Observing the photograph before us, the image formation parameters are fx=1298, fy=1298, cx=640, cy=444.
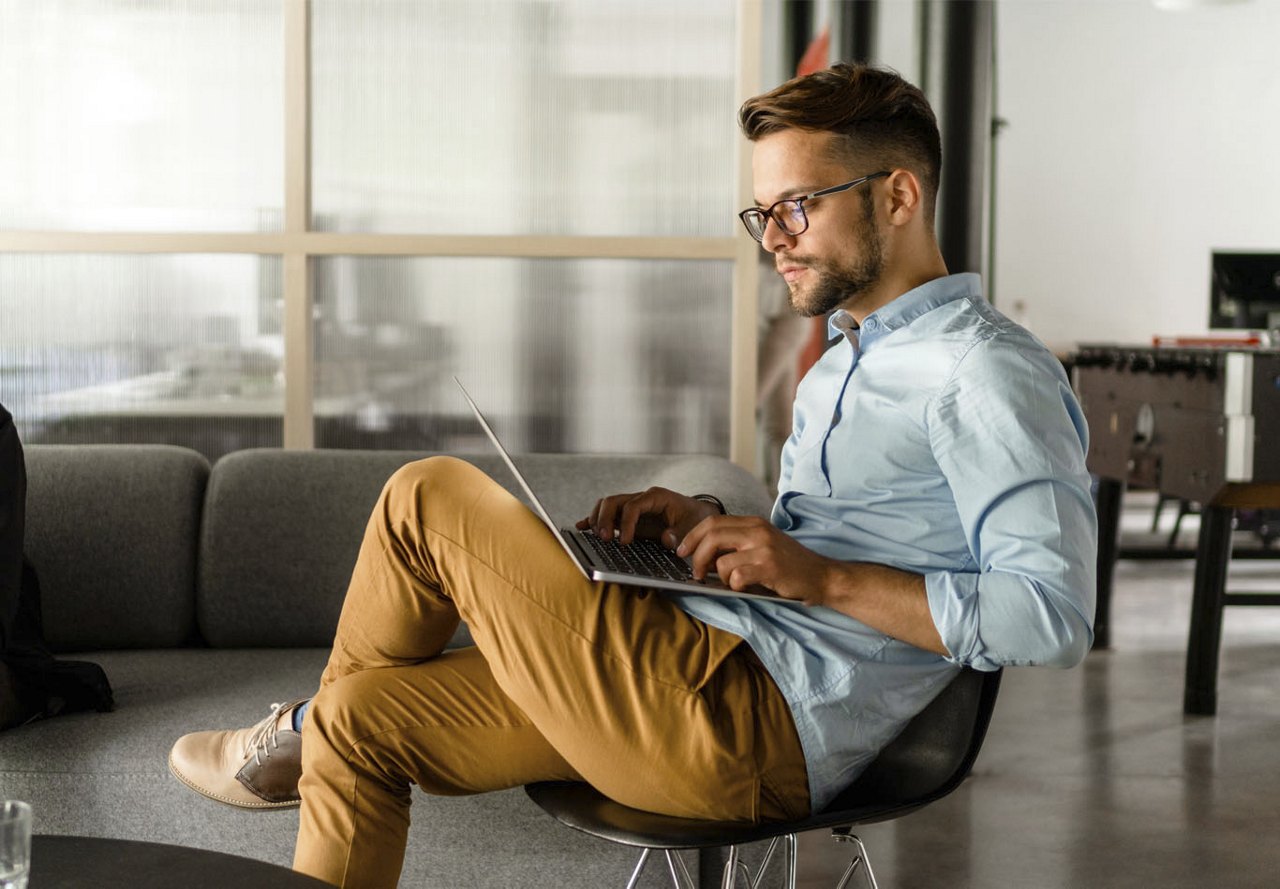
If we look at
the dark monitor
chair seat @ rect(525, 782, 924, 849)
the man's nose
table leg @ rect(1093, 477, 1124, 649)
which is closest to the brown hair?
the man's nose

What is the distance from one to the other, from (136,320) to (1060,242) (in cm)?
705

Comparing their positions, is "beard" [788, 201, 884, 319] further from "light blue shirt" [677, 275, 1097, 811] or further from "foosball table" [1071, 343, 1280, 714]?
"foosball table" [1071, 343, 1280, 714]

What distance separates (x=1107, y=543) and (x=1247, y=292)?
66.8 inches

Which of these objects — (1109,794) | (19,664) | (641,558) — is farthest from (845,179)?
(1109,794)

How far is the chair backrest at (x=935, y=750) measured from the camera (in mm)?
1469

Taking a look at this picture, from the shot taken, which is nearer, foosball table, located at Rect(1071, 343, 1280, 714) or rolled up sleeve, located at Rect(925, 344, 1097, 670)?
rolled up sleeve, located at Rect(925, 344, 1097, 670)

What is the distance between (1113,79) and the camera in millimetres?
8578

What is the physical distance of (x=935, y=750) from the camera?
59.4 inches

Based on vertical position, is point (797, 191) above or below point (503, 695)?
above

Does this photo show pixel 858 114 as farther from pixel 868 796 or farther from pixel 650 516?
pixel 868 796

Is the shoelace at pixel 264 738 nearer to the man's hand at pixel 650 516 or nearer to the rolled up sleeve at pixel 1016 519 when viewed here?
the man's hand at pixel 650 516

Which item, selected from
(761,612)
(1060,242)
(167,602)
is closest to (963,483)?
(761,612)

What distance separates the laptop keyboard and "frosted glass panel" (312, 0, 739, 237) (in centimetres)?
126

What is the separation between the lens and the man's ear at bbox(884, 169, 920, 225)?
1.58m
